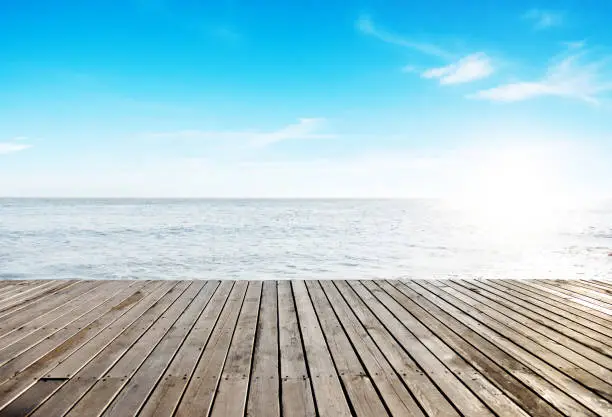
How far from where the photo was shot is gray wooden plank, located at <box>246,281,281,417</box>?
6.55ft

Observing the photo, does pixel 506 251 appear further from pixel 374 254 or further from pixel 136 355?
pixel 136 355

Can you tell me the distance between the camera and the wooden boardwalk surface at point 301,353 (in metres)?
2.05

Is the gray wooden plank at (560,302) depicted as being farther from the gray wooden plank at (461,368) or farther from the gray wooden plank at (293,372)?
the gray wooden plank at (293,372)

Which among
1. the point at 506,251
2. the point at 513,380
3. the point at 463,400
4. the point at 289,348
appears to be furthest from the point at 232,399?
the point at 506,251

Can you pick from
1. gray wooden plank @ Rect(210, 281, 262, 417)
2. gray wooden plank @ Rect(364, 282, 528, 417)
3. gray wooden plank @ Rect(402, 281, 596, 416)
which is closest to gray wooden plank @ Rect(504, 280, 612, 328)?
gray wooden plank @ Rect(402, 281, 596, 416)

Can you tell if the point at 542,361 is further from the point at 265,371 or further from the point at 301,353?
the point at 265,371

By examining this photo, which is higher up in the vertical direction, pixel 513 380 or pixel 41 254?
pixel 513 380

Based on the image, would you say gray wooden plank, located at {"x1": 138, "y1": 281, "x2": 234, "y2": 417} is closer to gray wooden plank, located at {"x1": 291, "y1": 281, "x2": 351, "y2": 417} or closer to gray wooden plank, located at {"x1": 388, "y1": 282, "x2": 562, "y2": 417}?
gray wooden plank, located at {"x1": 291, "y1": 281, "x2": 351, "y2": 417}

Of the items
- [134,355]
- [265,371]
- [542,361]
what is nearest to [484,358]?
[542,361]

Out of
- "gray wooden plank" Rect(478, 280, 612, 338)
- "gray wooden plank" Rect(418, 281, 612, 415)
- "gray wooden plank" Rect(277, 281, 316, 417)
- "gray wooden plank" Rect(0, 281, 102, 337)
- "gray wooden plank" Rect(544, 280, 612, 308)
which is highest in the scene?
"gray wooden plank" Rect(277, 281, 316, 417)

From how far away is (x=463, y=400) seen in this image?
208 cm

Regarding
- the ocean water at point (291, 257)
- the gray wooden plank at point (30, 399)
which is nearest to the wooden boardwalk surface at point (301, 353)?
the gray wooden plank at point (30, 399)

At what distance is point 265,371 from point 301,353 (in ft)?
1.13

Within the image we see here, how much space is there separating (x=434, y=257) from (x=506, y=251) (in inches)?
134
